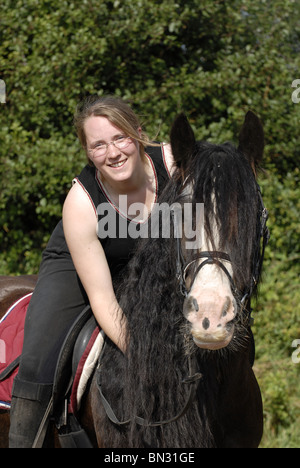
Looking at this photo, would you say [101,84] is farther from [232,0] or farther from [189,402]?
[189,402]

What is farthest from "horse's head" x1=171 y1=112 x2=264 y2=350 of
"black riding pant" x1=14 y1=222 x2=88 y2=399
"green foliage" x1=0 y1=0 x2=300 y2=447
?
"green foliage" x1=0 y1=0 x2=300 y2=447

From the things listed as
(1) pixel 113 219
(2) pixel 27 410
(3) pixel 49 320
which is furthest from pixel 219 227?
(2) pixel 27 410

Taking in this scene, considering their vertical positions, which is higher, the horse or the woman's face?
the woman's face

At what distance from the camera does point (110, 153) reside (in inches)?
95.3

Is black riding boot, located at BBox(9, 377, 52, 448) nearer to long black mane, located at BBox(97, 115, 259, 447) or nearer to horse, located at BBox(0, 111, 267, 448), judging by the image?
horse, located at BBox(0, 111, 267, 448)

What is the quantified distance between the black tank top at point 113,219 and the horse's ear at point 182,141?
0.25m

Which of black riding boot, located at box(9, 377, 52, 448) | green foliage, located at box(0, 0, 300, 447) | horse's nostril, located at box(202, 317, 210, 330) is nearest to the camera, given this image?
horse's nostril, located at box(202, 317, 210, 330)

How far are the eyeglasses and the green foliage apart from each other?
3447 millimetres

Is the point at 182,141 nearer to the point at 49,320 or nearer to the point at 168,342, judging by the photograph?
the point at 168,342

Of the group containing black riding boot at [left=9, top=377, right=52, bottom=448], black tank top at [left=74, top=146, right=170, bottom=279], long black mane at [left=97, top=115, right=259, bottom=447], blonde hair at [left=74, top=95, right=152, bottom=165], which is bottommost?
black riding boot at [left=9, top=377, right=52, bottom=448]

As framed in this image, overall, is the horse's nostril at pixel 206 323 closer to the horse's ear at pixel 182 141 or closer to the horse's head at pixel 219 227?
the horse's head at pixel 219 227

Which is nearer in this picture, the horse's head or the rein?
the horse's head

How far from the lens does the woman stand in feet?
7.84

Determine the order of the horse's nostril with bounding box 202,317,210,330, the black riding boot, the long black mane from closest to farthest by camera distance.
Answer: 1. the horse's nostril with bounding box 202,317,210,330
2. the long black mane
3. the black riding boot
